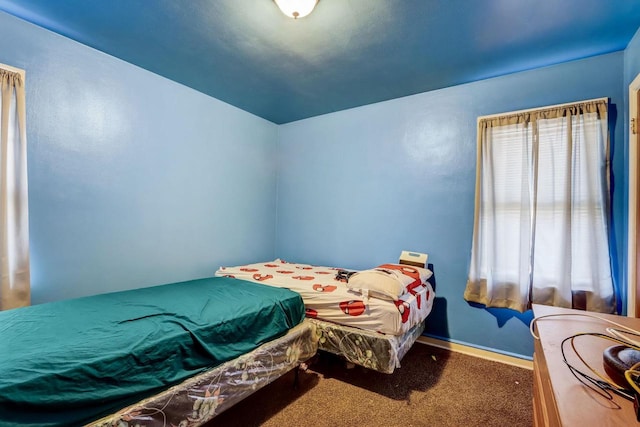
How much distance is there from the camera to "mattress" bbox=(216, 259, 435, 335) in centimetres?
200

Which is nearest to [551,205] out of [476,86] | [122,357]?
[476,86]

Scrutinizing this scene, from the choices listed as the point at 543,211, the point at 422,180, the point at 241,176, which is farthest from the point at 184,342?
the point at 543,211

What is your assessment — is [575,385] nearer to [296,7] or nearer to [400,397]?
[400,397]

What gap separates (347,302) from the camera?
216 cm

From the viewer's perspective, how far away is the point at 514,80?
98.0 inches

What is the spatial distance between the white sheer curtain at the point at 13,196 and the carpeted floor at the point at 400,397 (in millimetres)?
1548

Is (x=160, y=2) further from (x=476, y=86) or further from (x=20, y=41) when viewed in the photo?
(x=476, y=86)

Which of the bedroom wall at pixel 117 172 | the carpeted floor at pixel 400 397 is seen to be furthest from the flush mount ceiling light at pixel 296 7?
the carpeted floor at pixel 400 397

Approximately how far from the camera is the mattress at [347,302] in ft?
6.57

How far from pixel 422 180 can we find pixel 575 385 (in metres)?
2.28

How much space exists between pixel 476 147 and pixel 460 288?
134 cm

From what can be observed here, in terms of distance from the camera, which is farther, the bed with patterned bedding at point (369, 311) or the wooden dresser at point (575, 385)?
the bed with patterned bedding at point (369, 311)

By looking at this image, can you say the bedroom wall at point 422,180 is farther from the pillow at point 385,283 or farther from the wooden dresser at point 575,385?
the wooden dresser at point 575,385

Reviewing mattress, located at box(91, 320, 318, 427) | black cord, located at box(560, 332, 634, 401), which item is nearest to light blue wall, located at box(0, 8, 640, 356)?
mattress, located at box(91, 320, 318, 427)
